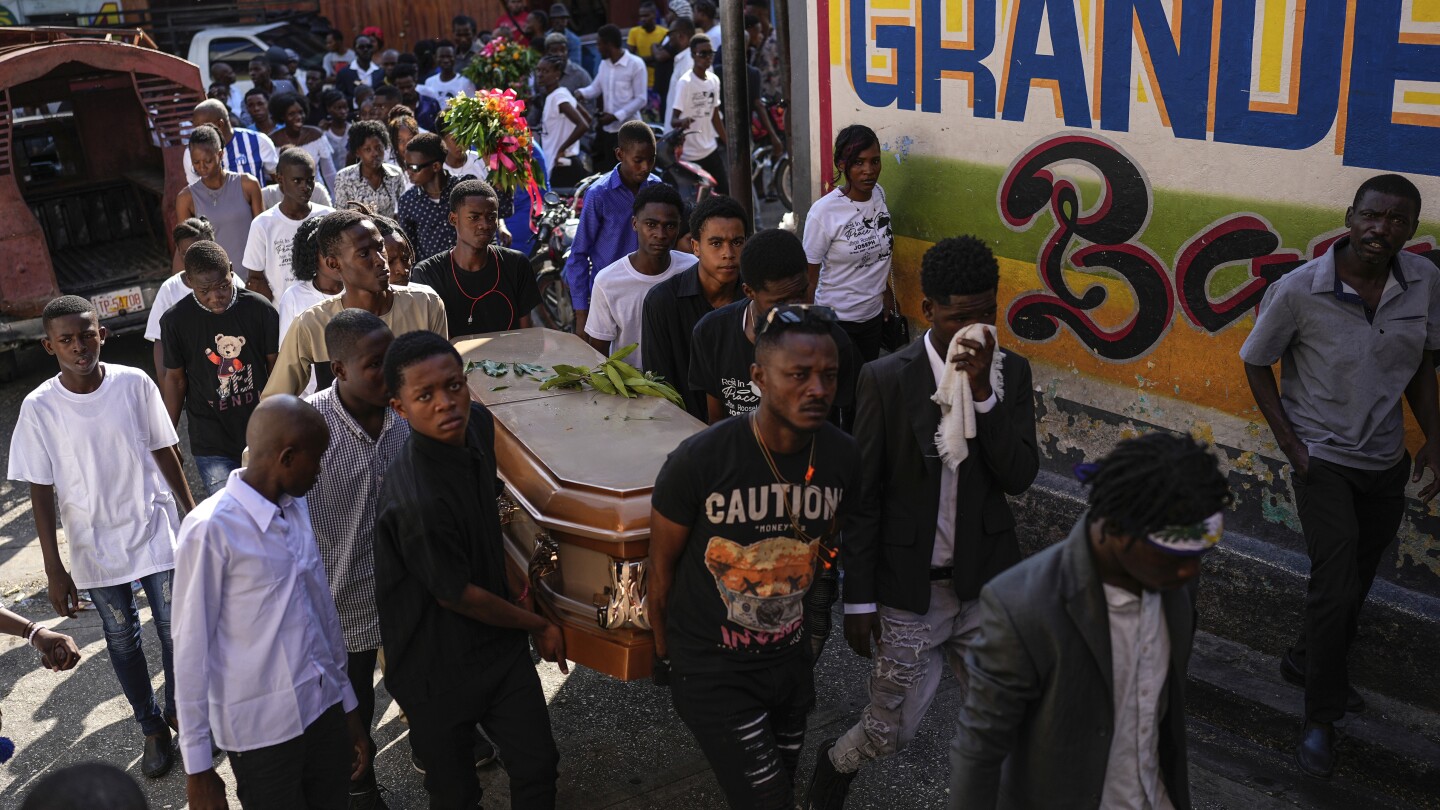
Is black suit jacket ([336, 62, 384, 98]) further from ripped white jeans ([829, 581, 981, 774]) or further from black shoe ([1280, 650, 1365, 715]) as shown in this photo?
ripped white jeans ([829, 581, 981, 774])

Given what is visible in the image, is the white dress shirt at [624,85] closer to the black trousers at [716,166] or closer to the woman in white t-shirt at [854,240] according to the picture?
the black trousers at [716,166]

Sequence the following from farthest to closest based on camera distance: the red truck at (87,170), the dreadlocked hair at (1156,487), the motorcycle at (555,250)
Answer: the motorcycle at (555,250) < the red truck at (87,170) < the dreadlocked hair at (1156,487)

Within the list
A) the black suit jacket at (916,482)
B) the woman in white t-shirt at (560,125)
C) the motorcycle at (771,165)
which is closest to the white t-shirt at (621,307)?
the black suit jacket at (916,482)

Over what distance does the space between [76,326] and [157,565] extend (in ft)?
3.06

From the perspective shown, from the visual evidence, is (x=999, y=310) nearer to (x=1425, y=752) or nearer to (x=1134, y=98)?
(x=1134, y=98)

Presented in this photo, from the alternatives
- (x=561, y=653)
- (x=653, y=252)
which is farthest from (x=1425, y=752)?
(x=653, y=252)

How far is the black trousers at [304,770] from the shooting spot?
364 cm

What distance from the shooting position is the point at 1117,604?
2.67 m

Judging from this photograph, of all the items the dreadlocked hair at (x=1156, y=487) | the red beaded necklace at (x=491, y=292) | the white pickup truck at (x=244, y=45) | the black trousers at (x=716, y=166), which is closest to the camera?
the dreadlocked hair at (x=1156, y=487)

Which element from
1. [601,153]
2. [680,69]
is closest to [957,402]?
[680,69]

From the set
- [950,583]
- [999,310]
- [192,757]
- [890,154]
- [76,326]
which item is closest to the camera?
[192,757]

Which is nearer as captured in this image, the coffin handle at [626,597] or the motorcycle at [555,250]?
the coffin handle at [626,597]

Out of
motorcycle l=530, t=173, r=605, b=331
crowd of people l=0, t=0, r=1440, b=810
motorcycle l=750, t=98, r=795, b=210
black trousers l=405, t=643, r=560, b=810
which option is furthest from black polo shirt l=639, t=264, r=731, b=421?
motorcycle l=750, t=98, r=795, b=210

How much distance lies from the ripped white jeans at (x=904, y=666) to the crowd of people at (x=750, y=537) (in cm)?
1
